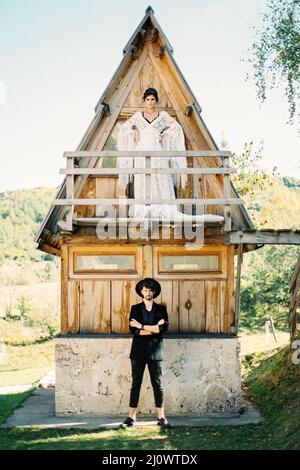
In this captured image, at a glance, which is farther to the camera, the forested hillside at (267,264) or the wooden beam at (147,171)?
the forested hillside at (267,264)

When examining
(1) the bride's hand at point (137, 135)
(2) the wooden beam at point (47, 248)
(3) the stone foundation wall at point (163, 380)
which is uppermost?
(1) the bride's hand at point (137, 135)

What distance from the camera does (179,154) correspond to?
457 inches

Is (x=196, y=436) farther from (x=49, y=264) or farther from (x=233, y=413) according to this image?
(x=49, y=264)

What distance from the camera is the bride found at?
12.6 meters

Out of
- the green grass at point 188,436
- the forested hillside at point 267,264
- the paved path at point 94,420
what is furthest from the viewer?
the forested hillside at point 267,264

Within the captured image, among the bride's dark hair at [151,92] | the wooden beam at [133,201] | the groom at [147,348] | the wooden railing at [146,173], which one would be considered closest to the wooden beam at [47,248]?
the wooden railing at [146,173]

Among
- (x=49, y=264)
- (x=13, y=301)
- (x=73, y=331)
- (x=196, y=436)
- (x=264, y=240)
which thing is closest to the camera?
(x=196, y=436)

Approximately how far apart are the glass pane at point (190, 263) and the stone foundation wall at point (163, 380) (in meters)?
1.26

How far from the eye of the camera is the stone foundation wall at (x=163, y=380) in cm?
1169

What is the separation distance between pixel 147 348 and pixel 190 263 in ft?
6.85

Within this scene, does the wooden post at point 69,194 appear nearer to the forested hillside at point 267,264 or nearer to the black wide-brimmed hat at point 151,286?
the black wide-brimmed hat at point 151,286

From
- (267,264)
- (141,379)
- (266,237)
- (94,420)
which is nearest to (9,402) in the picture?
(94,420)

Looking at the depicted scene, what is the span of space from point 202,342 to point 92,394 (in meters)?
2.18

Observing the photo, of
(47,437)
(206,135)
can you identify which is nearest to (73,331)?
(47,437)
